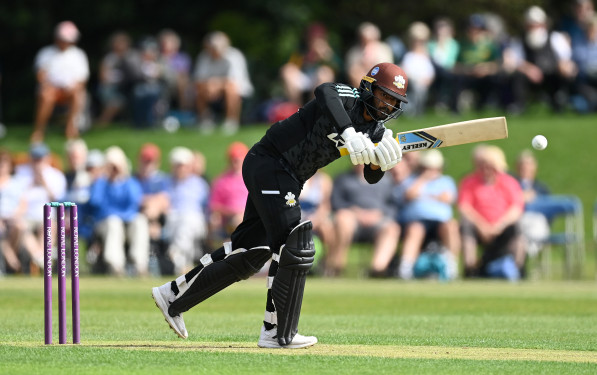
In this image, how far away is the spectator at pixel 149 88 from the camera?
2116 cm

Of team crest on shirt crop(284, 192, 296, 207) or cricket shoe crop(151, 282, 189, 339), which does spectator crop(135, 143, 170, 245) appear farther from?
team crest on shirt crop(284, 192, 296, 207)

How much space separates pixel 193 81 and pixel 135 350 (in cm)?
1461

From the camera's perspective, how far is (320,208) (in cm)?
1631

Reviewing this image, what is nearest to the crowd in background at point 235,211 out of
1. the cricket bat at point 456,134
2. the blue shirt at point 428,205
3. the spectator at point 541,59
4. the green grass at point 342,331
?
the blue shirt at point 428,205

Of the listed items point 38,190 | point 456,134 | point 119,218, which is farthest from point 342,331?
point 38,190

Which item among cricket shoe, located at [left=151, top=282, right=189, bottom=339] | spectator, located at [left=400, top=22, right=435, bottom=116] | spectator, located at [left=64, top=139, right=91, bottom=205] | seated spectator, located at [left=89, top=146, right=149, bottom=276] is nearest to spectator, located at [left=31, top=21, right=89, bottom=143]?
spectator, located at [left=64, top=139, right=91, bottom=205]

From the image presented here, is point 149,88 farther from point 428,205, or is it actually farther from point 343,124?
point 343,124

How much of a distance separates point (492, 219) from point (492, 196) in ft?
1.02

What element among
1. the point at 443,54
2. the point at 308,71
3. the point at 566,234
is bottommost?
the point at 566,234

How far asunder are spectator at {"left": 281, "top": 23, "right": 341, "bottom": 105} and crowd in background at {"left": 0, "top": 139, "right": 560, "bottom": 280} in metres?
4.17

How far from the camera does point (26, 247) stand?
16.0m

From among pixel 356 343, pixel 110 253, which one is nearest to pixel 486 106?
pixel 110 253

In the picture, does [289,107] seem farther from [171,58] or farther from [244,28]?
[244,28]

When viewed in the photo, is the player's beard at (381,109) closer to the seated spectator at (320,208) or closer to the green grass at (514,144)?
the seated spectator at (320,208)
